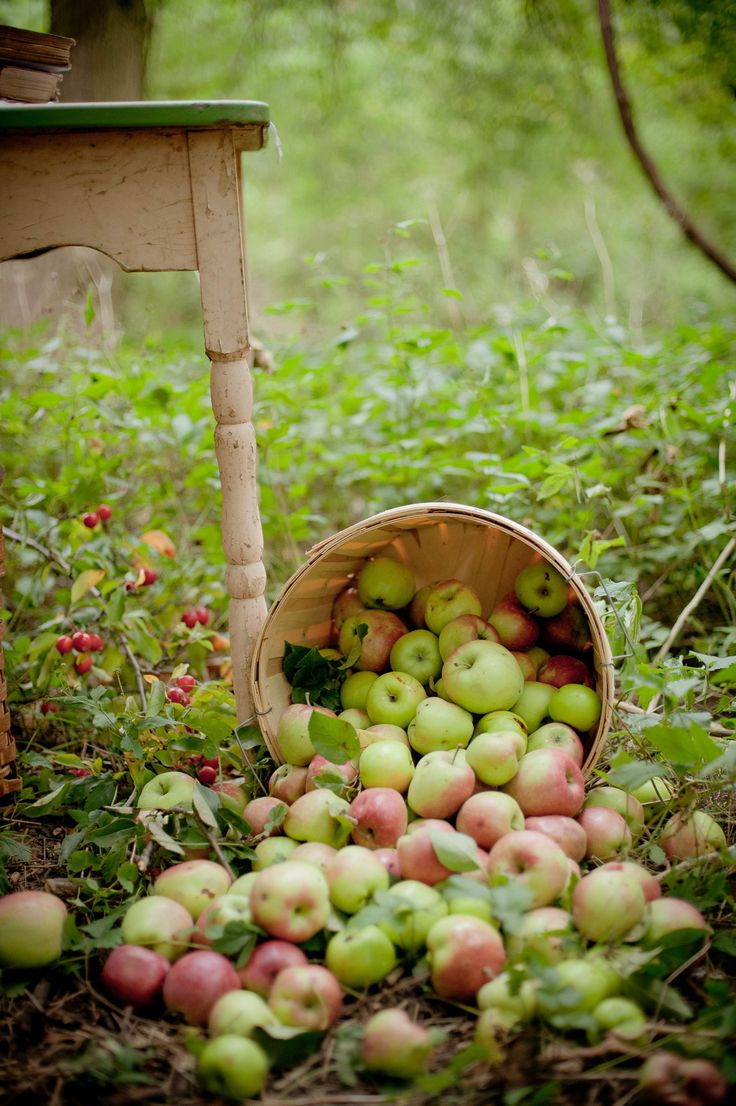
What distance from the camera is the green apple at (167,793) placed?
68.9 inches

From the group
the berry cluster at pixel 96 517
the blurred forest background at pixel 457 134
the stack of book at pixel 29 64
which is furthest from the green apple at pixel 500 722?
the stack of book at pixel 29 64

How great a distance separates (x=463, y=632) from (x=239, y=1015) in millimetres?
931

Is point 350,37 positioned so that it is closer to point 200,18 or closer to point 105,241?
point 200,18

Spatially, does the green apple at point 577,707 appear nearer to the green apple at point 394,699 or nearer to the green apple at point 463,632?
the green apple at point 463,632

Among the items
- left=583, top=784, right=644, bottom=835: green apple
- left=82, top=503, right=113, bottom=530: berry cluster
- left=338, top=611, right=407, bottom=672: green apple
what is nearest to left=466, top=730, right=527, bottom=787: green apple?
left=583, top=784, right=644, bottom=835: green apple

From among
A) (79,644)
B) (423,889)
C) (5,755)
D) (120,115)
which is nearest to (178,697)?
(79,644)

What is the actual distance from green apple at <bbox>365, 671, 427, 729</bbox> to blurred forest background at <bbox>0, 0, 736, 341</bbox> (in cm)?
138

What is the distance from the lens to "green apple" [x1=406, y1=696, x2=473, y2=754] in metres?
1.78

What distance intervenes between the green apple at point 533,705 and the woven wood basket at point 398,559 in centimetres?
12

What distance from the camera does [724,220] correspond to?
260 inches

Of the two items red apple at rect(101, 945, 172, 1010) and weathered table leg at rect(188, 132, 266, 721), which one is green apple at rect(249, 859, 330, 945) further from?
weathered table leg at rect(188, 132, 266, 721)

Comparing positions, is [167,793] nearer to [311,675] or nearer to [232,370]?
[311,675]

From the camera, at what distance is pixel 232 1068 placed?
120 cm

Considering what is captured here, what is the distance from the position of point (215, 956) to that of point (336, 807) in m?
0.36
